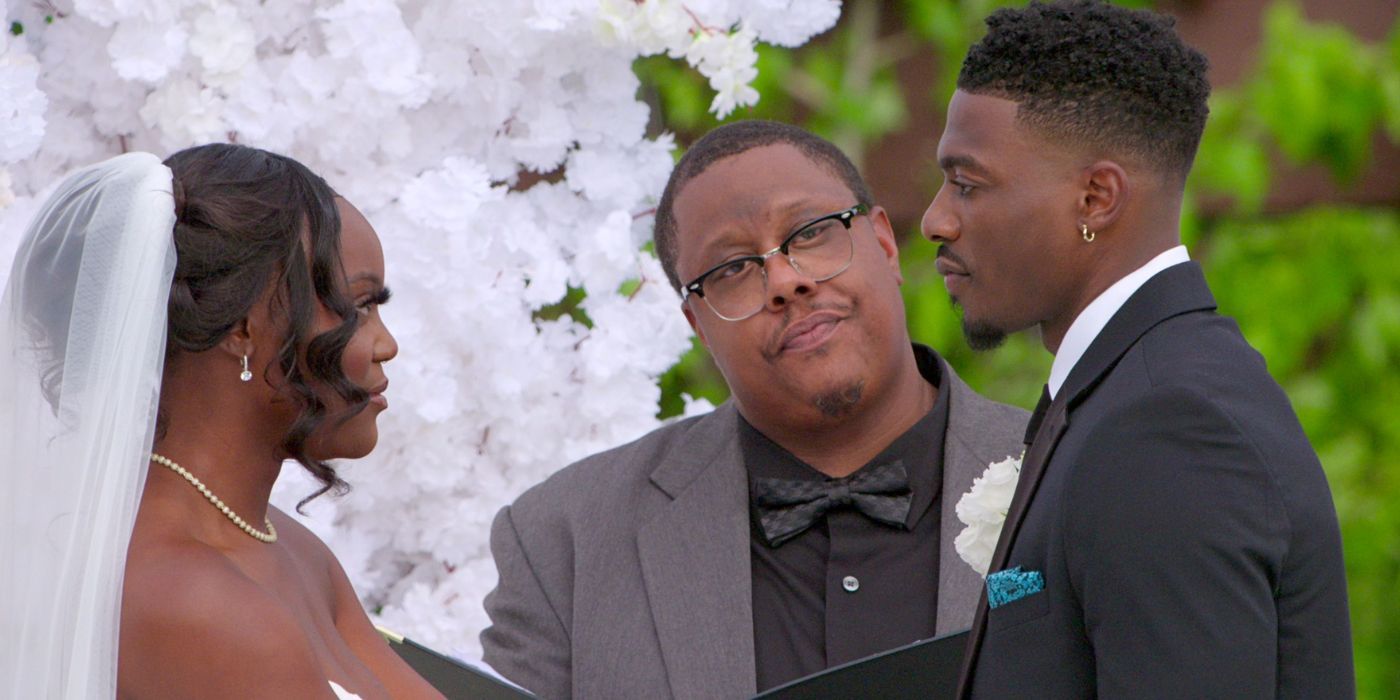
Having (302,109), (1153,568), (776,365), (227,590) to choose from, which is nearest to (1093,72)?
(1153,568)

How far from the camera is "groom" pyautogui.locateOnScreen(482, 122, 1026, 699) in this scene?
2861mm

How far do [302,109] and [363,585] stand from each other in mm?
879

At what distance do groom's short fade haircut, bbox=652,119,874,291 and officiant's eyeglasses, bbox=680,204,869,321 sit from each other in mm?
178

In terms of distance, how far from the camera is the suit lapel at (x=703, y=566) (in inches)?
111

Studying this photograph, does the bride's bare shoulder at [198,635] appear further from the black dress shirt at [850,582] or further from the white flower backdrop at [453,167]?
the black dress shirt at [850,582]

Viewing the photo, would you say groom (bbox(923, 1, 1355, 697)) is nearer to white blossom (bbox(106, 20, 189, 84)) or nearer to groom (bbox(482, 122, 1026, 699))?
groom (bbox(482, 122, 1026, 699))

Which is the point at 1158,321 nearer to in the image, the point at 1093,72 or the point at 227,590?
the point at 1093,72

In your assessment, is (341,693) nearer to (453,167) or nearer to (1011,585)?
(1011,585)

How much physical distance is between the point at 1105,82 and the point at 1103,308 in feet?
0.94

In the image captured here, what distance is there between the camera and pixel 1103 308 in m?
2.00

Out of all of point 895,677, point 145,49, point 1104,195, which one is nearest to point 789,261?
point 895,677

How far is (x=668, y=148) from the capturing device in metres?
3.16

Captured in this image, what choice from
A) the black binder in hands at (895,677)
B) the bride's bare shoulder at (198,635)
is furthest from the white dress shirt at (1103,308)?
the bride's bare shoulder at (198,635)

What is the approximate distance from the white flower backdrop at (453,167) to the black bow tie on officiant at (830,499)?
0.33 m
